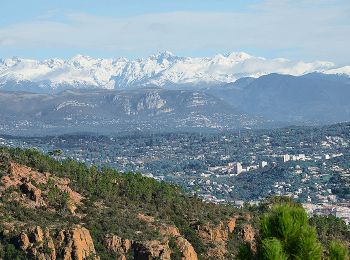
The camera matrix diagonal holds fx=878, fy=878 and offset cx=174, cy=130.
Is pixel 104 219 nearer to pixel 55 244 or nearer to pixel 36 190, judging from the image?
pixel 36 190

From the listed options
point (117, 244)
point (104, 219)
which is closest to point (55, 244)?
point (117, 244)

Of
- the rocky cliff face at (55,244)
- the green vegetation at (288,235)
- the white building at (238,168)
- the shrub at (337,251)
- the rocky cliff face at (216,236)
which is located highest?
the green vegetation at (288,235)

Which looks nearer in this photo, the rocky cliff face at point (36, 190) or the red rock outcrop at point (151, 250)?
the red rock outcrop at point (151, 250)

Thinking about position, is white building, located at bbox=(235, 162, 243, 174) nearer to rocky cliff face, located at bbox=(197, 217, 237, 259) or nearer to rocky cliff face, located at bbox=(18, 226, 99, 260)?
rocky cliff face, located at bbox=(197, 217, 237, 259)

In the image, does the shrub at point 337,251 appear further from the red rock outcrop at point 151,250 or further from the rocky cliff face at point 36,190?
the rocky cliff face at point 36,190

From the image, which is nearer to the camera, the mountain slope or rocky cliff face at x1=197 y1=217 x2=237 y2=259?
the mountain slope

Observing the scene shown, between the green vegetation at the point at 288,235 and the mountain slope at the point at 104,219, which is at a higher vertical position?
the green vegetation at the point at 288,235

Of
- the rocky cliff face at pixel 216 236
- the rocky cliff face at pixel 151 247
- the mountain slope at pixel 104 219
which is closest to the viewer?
the mountain slope at pixel 104 219

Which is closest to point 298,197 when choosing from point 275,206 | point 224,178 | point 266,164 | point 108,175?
point 224,178

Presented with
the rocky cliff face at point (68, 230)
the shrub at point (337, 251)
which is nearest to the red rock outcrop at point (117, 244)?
the rocky cliff face at point (68, 230)

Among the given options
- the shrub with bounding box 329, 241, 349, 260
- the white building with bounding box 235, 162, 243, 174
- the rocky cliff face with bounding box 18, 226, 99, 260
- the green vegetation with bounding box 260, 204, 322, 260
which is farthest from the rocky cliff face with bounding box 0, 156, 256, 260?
the white building with bounding box 235, 162, 243, 174

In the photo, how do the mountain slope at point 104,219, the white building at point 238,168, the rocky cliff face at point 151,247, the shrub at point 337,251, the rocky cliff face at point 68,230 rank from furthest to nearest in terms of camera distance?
the white building at point 238,168 < the rocky cliff face at point 151,247 < the mountain slope at point 104,219 < the rocky cliff face at point 68,230 < the shrub at point 337,251
